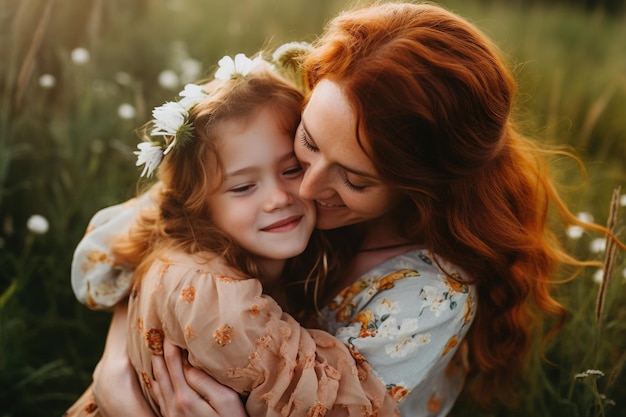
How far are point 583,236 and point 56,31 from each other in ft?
10.1

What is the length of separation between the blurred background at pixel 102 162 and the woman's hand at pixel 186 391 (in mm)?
726

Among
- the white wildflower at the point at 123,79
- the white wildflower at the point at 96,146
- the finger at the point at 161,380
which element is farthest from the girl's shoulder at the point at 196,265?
the white wildflower at the point at 123,79

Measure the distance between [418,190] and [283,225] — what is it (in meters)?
0.46

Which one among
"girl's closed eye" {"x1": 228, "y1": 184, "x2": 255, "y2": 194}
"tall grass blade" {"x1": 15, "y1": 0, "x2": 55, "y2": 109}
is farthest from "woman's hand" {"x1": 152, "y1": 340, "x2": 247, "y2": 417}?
"tall grass blade" {"x1": 15, "y1": 0, "x2": 55, "y2": 109}

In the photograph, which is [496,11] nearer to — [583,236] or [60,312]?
[583,236]

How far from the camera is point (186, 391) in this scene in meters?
1.91

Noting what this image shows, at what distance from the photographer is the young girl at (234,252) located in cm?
179

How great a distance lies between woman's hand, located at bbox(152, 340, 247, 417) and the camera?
6.07 feet

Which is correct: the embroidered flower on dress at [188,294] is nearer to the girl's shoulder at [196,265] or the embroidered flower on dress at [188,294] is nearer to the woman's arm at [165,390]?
the girl's shoulder at [196,265]

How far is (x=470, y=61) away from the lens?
176cm

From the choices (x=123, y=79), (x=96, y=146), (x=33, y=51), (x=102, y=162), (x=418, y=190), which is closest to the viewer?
(x=418, y=190)

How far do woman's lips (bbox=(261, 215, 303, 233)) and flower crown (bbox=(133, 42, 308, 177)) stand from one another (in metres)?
0.38

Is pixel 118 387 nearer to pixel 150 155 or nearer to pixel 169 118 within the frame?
pixel 150 155

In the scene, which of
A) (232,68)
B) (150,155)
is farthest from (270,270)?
(232,68)
